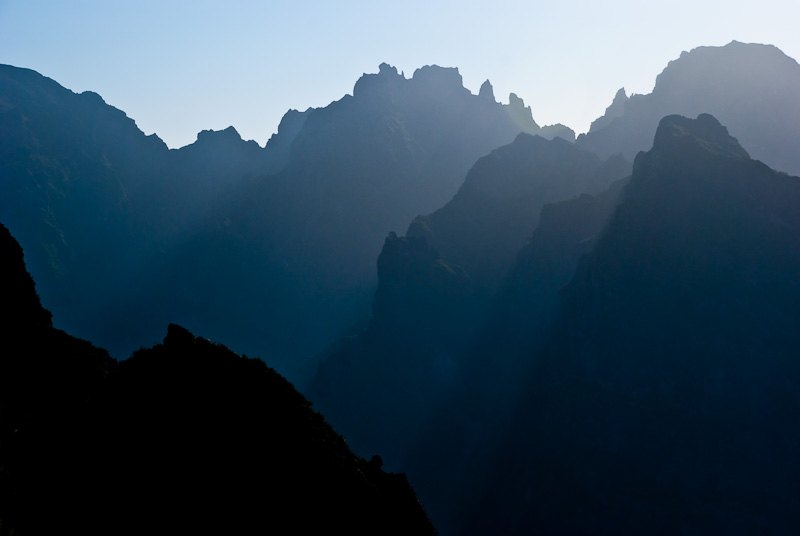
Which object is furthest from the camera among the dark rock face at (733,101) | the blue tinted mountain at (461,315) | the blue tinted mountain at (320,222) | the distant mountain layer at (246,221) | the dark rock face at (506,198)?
the blue tinted mountain at (320,222)

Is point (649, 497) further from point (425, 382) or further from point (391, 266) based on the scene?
point (391, 266)

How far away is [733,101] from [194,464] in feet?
507

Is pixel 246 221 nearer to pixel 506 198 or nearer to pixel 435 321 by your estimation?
pixel 506 198

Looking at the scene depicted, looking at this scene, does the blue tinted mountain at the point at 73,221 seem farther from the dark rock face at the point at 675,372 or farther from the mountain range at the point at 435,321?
the dark rock face at the point at 675,372

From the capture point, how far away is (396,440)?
102 meters

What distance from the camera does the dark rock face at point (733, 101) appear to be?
12975cm

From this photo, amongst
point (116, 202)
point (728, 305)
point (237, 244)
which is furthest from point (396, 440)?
point (116, 202)

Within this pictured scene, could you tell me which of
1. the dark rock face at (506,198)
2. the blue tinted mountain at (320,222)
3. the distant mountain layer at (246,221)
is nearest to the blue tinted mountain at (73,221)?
the distant mountain layer at (246,221)

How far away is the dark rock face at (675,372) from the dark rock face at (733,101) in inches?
2246

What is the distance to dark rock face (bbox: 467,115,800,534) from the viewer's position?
63062 mm

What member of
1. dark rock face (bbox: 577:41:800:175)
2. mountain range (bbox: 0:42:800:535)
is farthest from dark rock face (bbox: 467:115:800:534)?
dark rock face (bbox: 577:41:800:175)

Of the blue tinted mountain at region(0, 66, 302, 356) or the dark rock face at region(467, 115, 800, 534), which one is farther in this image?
the blue tinted mountain at region(0, 66, 302, 356)

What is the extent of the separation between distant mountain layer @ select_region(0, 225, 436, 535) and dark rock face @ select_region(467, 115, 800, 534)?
5478 cm

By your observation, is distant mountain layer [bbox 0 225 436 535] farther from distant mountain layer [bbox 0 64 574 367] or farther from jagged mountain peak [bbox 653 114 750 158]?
distant mountain layer [bbox 0 64 574 367]
